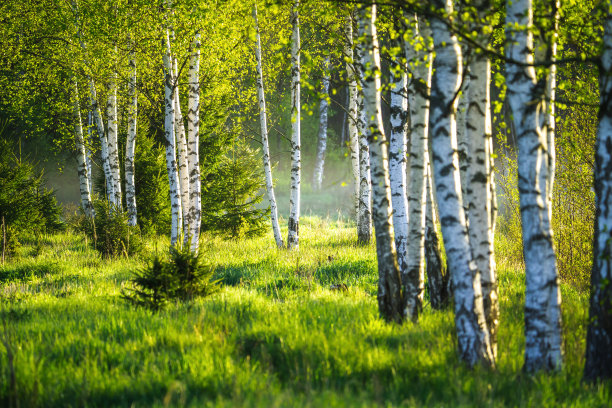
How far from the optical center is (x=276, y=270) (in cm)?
934

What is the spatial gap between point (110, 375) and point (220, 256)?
7558 millimetres

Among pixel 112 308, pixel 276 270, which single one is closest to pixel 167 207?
pixel 276 270

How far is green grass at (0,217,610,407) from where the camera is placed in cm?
357

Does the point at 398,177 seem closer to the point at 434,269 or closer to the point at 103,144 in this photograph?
the point at 434,269

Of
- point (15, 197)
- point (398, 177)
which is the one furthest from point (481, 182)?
point (15, 197)

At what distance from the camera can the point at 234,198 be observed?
1449 centimetres

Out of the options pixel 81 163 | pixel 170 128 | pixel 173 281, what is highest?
pixel 81 163

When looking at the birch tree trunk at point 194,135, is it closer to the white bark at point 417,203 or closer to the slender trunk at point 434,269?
the slender trunk at point 434,269

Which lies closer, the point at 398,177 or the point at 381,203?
the point at 381,203

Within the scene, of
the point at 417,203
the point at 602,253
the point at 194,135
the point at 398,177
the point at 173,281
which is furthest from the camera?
the point at 194,135

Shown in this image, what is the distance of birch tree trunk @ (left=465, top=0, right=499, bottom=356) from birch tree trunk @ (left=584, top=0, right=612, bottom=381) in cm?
83

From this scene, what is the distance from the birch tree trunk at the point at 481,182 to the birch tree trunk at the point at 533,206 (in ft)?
1.40

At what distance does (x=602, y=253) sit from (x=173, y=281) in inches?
205

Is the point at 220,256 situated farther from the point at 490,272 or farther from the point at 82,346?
the point at 490,272
